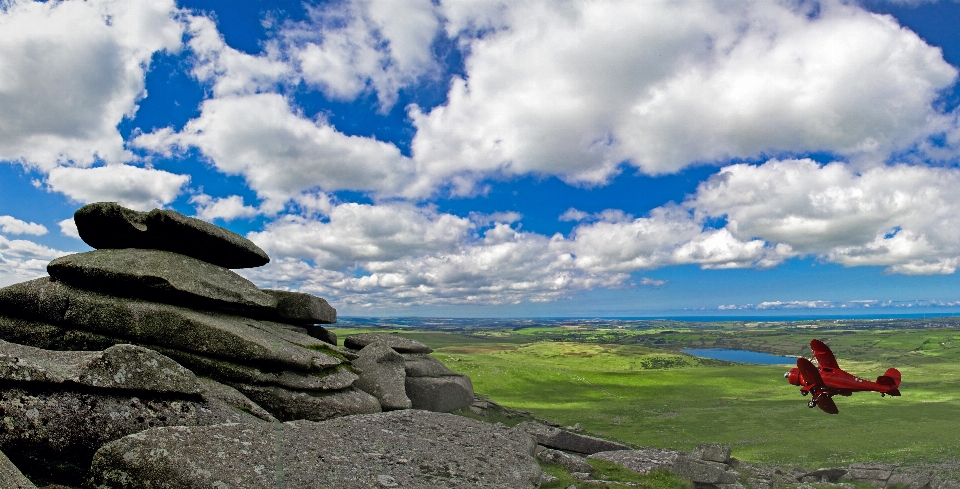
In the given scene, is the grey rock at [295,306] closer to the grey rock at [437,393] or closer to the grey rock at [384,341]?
the grey rock at [384,341]

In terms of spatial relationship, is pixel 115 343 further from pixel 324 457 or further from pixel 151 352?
pixel 324 457

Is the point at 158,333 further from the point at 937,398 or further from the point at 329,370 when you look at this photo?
the point at 937,398

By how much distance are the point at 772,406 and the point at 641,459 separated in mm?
75406

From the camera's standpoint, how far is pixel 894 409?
74812mm

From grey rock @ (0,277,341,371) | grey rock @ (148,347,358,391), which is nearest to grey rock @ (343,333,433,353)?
grey rock @ (148,347,358,391)

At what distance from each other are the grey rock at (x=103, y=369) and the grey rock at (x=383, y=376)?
10218 millimetres

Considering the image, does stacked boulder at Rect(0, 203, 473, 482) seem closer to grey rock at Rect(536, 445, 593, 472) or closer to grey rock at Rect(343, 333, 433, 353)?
grey rock at Rect(343, 333, 433, 353)

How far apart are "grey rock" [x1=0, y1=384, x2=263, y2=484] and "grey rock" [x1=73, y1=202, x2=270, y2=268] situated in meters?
9.54

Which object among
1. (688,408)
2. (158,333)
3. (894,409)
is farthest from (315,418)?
(894,409)

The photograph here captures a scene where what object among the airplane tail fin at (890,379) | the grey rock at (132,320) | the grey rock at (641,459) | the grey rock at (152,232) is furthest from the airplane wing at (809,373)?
the grey rock at (152,232)

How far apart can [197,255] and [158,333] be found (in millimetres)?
5647

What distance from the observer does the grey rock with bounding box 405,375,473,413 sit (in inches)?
1174

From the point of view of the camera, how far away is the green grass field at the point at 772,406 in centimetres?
5347

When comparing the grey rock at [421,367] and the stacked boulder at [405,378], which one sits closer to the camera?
the stacked boulder at [405,378]
